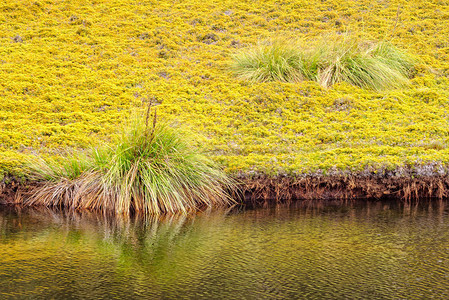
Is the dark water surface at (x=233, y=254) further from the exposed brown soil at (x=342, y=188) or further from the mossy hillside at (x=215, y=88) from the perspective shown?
the mossy hillside at (x=215, y=88)

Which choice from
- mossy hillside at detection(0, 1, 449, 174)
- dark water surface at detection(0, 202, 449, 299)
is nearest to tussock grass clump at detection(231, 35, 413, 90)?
mossy hillside at detection(0, 1, 449, 174)

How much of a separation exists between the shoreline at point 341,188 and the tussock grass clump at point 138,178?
0.50 m

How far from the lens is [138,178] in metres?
8.01

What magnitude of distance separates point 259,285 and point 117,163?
407 cm

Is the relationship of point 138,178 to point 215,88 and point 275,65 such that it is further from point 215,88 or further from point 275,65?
point 275,65

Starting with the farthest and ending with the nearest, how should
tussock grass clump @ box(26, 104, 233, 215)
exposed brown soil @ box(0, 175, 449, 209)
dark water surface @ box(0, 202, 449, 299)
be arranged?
1. exposed brown soil @ box(0, 175, 449, 209)
2. tussock grass clump @ box(26, 104, 233, 215)
3. dark water surface @ box(0, 202, 449, 299)

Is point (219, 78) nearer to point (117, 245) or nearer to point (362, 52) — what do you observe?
point (362, 52)

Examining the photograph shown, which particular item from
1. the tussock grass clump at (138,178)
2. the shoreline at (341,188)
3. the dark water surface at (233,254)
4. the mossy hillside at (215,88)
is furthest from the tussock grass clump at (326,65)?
the dark water surface at (233,254)

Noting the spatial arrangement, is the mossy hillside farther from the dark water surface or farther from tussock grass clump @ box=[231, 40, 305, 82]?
the dark water surface

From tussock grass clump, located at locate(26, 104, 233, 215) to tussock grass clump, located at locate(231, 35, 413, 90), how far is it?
171 inches

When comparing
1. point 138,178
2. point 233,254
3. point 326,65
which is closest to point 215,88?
point 326,65

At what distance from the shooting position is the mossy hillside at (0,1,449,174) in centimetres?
945

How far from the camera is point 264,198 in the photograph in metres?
8.52

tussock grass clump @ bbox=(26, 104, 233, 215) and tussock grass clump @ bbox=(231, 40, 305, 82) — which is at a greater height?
tussock grass clump @ bbox=(231, 40, 305, 82)
